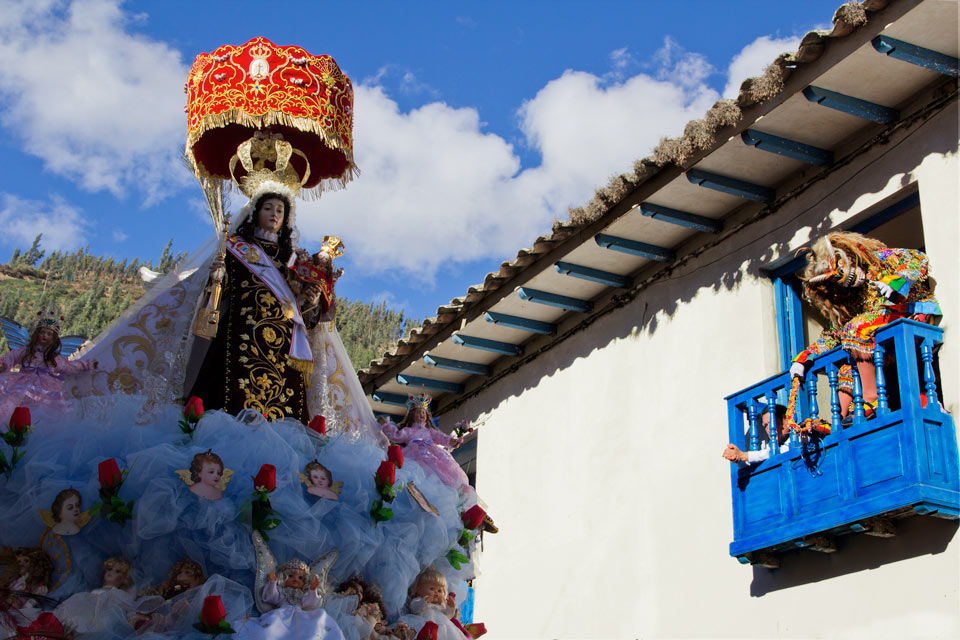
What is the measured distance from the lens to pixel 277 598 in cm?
554

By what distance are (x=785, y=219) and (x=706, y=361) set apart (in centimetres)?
135

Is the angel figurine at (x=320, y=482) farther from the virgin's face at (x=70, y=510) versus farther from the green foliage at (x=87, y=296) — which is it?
the green foliage at (x=87, y=296)

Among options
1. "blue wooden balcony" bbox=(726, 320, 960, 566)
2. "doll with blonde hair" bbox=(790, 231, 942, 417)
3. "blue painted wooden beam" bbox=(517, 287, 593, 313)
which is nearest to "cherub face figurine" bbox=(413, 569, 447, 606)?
"blue wooden balcony" bbox=(726, 320, 960, 566)

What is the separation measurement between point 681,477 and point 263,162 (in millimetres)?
4346

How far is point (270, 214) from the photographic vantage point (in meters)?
7.44

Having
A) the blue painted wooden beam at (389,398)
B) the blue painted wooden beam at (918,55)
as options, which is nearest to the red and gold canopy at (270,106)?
the blue painted wooden beam at (918,55)

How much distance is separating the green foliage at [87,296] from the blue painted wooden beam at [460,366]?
7519 millimetres

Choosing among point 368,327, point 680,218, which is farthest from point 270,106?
point 368,327

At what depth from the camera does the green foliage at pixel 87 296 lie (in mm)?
22438

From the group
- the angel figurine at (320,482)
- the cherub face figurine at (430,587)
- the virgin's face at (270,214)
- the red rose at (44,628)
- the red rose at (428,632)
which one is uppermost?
the virgin's face at (270,214)

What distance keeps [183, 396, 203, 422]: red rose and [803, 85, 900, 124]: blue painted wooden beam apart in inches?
189

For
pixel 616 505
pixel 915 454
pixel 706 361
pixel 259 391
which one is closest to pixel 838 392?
pixel 915 454

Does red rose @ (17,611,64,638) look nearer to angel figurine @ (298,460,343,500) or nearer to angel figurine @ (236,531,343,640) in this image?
angel figurine @ (236,531,343,640)

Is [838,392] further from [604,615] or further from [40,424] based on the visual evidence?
[40,424]
